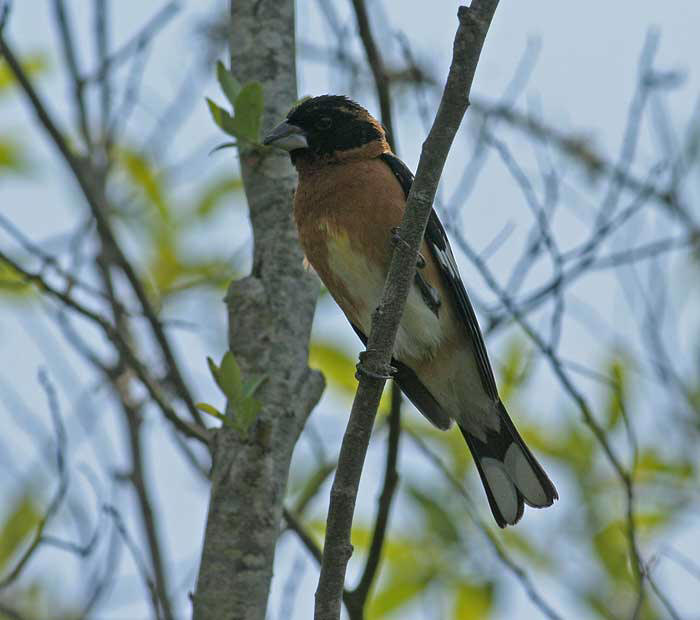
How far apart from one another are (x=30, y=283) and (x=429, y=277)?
1.57 meters

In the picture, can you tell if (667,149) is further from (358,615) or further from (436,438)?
(358,615)

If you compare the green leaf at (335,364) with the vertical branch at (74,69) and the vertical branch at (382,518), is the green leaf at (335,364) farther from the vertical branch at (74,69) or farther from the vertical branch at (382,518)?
the vertical branch at (74,69)

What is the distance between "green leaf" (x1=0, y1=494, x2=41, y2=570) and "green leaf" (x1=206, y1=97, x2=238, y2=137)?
2041mm

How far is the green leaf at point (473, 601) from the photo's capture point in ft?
14.8

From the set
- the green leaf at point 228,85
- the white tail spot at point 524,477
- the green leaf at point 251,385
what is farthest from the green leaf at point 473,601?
the green leaf at point 228,85

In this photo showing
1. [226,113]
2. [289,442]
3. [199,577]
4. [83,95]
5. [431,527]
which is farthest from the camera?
[83,95]

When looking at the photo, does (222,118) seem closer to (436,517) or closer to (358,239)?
(358,239)

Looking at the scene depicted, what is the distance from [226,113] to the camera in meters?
3.77

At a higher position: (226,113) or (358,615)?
(226,113)

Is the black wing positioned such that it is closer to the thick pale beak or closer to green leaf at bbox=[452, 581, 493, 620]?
the thick pale beak

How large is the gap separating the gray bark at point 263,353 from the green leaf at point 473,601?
54.8 inches

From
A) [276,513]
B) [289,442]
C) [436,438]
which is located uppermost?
[436,438]

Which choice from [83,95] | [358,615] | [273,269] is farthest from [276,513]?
[83,95]

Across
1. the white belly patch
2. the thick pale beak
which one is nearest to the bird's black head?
the thick pale beak
